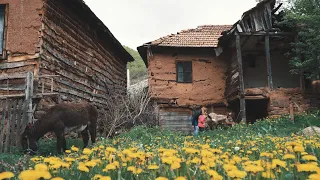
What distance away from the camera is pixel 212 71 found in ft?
58.7

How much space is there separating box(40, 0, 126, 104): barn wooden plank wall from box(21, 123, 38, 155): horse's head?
114 inches

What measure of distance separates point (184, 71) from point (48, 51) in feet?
31.5

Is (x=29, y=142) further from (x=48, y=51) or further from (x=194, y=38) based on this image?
(x=194, y=38)

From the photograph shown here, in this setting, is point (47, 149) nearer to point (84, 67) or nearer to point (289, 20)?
point (84, 67)

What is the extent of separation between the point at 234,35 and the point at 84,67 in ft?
26.8

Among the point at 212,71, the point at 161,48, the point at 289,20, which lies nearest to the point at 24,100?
the point at 161,48

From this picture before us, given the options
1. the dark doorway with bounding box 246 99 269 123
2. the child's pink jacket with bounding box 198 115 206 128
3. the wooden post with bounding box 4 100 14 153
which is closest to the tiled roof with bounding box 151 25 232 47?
the dark doorway with bounding box 246 99 269 123

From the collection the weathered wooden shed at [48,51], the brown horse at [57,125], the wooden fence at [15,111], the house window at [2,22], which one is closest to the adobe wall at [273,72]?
the weathered wooden shed at [48,51]

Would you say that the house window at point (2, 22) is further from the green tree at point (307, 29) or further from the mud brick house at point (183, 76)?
the green tree at point (307, 29)

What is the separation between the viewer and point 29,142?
7.36 m

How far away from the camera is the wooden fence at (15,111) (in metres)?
8.18

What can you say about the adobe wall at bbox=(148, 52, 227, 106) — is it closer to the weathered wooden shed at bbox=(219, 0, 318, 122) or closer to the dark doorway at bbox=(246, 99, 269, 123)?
the weathered wooden shed at bbox=(219, 0, 318, 122)

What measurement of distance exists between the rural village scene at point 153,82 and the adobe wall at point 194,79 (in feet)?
0.21

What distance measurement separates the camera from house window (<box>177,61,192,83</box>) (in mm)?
17812
